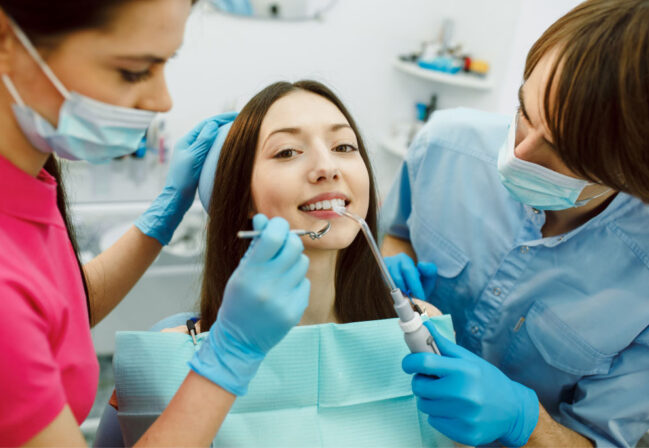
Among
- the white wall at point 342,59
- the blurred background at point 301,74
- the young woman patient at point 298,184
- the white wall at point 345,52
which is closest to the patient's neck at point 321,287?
the young woman patient at point 298,184

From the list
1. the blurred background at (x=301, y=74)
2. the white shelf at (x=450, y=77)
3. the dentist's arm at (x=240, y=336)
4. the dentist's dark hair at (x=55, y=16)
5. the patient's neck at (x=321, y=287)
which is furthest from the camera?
the white shelf at (x=450, y=77)

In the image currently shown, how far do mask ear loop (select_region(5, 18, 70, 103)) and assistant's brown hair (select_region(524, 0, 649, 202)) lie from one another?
80cm

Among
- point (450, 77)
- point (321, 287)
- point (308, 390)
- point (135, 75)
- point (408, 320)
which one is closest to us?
point (135, 75)

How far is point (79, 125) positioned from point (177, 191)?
0.63 m

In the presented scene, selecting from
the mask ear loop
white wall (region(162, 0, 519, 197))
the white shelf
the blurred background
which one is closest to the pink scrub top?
the mask ear loop

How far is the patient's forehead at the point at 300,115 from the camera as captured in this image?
113 cm

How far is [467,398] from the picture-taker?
0.95m

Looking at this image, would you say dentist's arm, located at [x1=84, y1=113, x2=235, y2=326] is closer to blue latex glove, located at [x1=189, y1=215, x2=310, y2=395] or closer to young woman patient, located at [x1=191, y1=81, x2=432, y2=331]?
young woman patient, located at [x1=191, y1=81, x2=432, y2=331]

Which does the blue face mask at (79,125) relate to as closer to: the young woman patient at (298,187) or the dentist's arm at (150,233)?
the young woman patient at (298,187)

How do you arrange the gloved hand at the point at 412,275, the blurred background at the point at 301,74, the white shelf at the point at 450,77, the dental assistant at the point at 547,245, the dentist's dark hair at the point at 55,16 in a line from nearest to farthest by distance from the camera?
the dentist's dark hair at the point at 55,16 < the dental assistant at the point at 547,245 < the gloved hand at the point at 412,275 < the blurred background at the point at 301,74 < the white shelf at the point at 450,77

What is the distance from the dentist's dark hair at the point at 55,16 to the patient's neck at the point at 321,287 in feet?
2.25

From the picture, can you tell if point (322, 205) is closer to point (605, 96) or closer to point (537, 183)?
point (537, 183)

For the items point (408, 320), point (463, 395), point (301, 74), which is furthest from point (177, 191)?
point (301, 74)

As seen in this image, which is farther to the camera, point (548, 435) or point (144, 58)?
point (548, 435)
